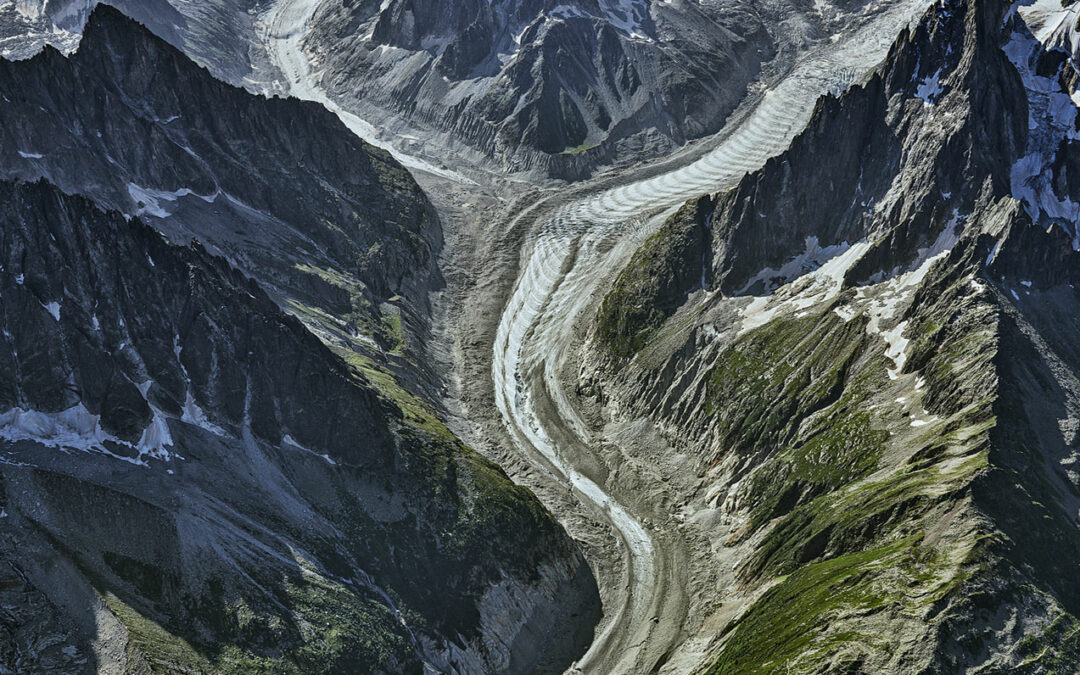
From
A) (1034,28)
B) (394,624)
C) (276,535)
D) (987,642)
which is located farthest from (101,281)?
(1034,28)

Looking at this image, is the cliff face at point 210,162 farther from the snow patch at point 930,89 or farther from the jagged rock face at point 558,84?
the snow patch at point 930,89

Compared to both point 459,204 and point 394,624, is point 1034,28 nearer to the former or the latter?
point 459,204

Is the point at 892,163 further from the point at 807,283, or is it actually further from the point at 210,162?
the point at 210,162

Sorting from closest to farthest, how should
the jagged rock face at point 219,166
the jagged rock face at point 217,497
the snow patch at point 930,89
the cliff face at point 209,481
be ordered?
the jagged rock face at point 217,497 → the cliff face at point 209,481 → the jagged rock face at point 219,166 → the snow patch at point 930,89

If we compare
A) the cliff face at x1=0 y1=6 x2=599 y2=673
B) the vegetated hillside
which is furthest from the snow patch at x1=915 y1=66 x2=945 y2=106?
the cliff face at x1=0 y1=6 x2=599 y2=673

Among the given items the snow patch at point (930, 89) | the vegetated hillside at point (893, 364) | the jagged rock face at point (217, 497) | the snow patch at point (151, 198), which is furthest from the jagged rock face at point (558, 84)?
the jagged rock face at point (217, 497)
